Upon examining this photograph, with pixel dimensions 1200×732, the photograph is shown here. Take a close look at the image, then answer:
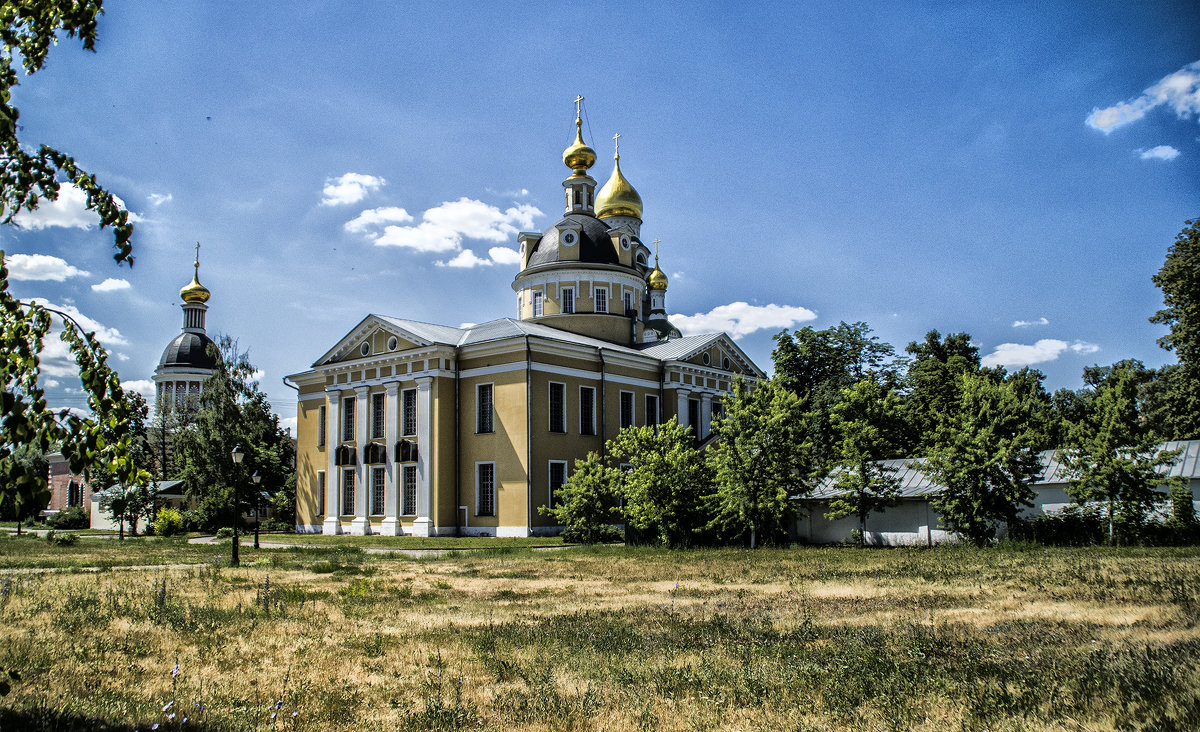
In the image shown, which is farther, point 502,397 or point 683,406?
point 683,406

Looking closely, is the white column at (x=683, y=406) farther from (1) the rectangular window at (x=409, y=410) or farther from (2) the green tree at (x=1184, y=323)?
(2) the green tree at (x=1184, y=323)

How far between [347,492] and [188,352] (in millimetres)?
49885

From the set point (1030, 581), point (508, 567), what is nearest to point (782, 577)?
point (1030, 581)

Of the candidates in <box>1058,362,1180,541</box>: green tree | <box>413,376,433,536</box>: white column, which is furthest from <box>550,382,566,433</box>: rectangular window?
<box>1058,362,1180,541</box>: green tree

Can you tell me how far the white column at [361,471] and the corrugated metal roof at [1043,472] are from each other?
22167 millimetres

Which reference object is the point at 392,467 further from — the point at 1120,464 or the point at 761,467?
the point at 1120,464

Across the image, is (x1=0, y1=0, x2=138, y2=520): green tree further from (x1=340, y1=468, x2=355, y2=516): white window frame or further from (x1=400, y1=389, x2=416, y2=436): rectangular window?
(x1=340, y1=468, x2=355, y2=516): white window frame

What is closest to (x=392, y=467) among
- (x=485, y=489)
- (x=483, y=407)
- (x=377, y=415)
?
(x=377, y=415)

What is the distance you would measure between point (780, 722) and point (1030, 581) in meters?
10.7

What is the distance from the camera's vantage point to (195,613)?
12.1 meters

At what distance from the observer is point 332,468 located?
43.7 m

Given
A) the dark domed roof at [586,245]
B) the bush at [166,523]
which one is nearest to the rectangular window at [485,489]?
the dark domed roof at [586,245]

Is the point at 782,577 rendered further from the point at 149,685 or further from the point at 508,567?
the point at 149,685

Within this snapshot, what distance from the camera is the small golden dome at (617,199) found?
57219 mm
